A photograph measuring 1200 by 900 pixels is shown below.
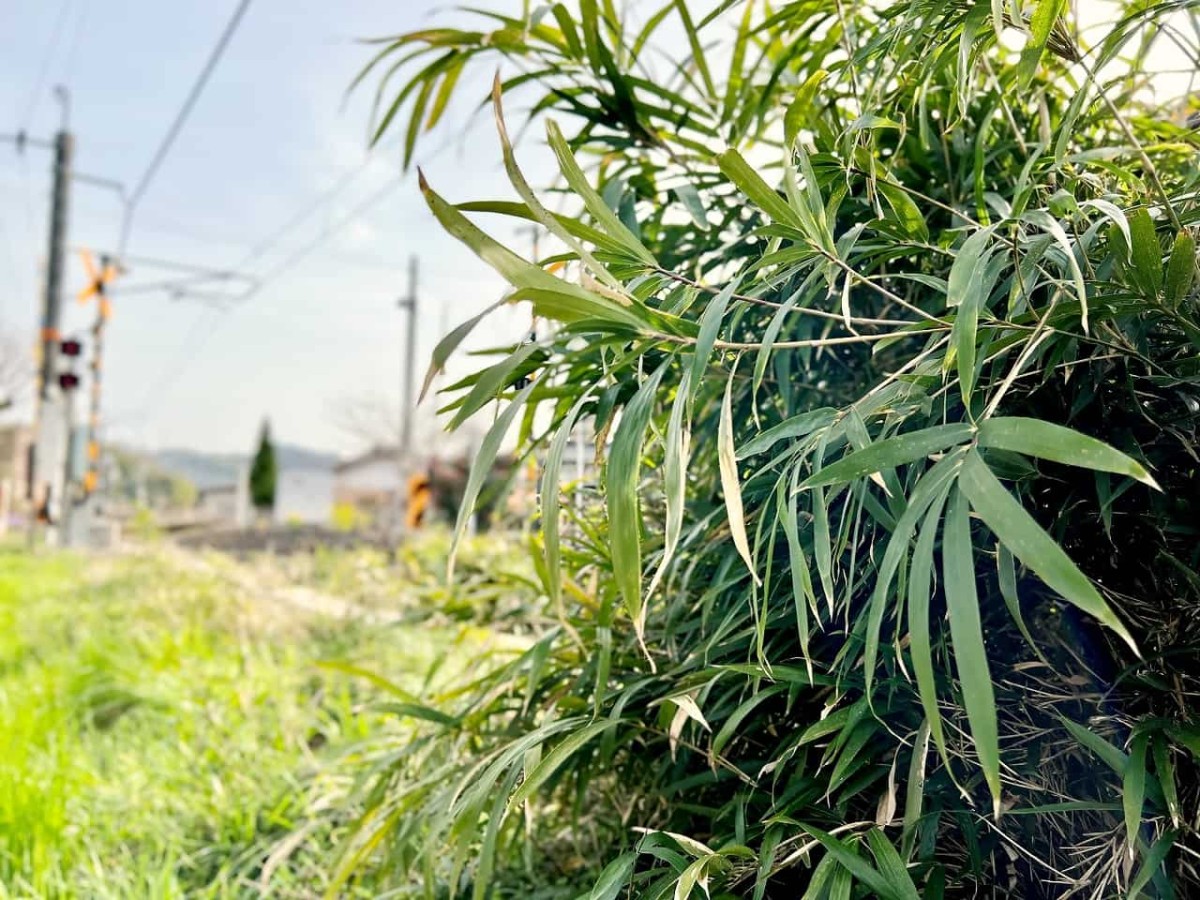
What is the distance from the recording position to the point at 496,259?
658 millimetres

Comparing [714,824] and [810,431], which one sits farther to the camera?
[714,824]

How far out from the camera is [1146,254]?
71 centimetres

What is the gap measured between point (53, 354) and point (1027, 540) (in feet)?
39.7

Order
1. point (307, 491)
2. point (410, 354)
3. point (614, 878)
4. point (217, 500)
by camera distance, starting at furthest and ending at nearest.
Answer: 1. point (307, 491)
2. point (217, 500)
3. point (410, 354)
4. point (614, 878)

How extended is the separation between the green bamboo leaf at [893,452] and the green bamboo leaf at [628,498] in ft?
0.42

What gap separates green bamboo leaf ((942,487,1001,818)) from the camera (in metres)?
0.53

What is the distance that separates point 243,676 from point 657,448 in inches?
104

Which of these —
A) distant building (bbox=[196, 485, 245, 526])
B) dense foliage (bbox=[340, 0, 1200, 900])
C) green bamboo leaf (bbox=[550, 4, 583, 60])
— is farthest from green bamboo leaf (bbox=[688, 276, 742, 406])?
distant building (bbox=[196, 485, 245, 526])

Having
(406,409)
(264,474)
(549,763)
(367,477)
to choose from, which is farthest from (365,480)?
(549,763)

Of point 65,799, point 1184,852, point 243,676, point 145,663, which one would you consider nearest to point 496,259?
point 1184,852

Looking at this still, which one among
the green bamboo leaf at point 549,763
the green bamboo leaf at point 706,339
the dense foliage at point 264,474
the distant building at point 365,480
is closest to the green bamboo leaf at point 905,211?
the green bamboo leaf at point 706,339

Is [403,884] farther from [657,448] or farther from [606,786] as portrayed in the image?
[657,448]

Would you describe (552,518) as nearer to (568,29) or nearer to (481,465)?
(481,465)

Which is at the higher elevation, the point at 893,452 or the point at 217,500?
the point at 893,452
